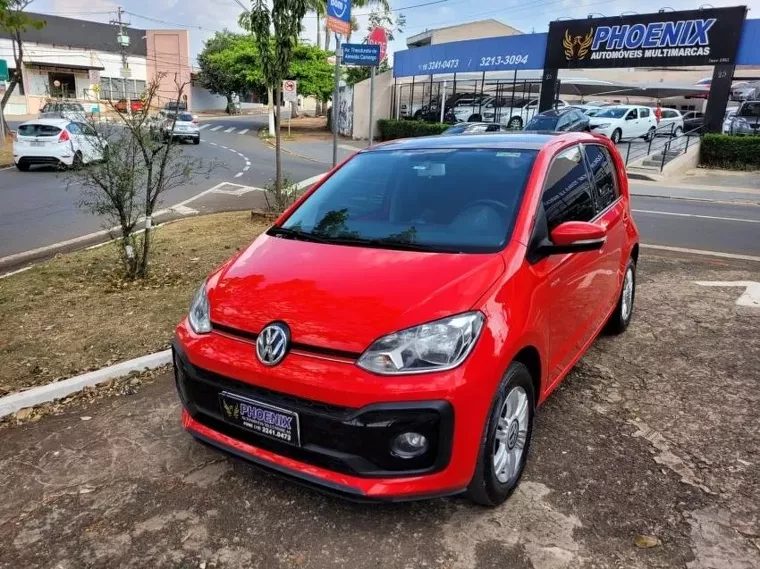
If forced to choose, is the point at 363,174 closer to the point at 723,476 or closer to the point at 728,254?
the point at 723,476

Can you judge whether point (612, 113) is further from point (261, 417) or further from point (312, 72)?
point (261, 417)

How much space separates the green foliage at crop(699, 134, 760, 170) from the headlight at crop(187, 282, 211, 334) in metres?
23.3

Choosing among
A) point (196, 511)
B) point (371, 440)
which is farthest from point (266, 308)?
point (196, 511)

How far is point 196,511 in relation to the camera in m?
2.78

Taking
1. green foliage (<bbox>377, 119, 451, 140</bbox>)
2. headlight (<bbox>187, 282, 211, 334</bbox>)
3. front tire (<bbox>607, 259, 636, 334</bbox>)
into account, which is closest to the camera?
headlight (<bbox>187, 282, 211, 334</bbox>)

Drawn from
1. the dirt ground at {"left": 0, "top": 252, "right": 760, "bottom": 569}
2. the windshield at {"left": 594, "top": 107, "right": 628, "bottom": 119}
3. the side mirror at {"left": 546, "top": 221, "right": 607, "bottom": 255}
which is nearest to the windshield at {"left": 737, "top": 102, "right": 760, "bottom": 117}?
the windshield at {"left": 594, "top": 107, "right": 628, "bottom": 119}

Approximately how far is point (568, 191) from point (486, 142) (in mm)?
610

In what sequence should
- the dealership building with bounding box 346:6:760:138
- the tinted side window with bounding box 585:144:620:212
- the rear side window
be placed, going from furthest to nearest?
the dealership building with bounding box 346:6:760:138, the rear side window, the tinted side window with bounding box 585:144:620:212

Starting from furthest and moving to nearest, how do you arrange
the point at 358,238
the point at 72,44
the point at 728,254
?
the point at 72,44 < the point at 728,254 < the point at 358,238

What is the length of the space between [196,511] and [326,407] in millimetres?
906

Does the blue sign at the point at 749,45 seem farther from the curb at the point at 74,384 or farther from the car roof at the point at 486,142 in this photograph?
the curb at the point at 74,384

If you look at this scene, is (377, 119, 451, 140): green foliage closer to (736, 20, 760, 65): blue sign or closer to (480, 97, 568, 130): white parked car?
(480, 97, 568, 130): white parked car

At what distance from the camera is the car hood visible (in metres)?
2.52

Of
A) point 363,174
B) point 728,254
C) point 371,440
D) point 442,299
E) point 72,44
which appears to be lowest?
point 728,254
